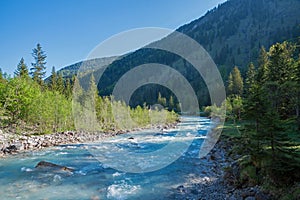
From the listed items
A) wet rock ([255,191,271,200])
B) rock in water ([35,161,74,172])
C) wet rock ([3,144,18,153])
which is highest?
wet rock ([255,191,271,200])

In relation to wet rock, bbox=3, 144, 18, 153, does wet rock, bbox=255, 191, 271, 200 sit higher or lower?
higher

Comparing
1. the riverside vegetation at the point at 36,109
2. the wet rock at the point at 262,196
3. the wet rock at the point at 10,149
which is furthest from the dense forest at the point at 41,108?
the wet rock at the point at 262,196

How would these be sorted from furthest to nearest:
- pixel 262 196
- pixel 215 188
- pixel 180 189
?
pixel 180 189, pixel 215 188, pixel 262 196

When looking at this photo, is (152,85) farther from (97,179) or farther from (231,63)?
(97,179)

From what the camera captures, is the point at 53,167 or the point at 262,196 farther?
the point at 53,167

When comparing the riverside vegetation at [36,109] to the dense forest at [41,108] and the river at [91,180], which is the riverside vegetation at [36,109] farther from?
the river at [91,180]

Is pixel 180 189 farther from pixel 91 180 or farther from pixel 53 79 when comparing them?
pixel 53 79

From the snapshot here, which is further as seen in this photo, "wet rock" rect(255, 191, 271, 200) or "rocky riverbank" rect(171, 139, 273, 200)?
"rocky riverbank" rect(171, 139, 273, 200)

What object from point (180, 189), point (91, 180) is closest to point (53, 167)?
point (91, 180)

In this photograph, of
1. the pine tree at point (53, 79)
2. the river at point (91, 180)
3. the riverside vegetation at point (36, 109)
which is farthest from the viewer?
the pine tree at point (53, 79)

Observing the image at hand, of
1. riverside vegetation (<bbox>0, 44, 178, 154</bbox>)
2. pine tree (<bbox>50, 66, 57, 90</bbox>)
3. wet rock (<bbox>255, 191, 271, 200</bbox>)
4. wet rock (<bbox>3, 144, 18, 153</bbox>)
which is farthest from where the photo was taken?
pine tree (<bbox>50, 66, 57, 90</bbox>)

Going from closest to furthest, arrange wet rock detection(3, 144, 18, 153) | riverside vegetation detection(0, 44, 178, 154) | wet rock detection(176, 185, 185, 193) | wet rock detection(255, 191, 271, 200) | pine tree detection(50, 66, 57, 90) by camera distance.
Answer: wet rock detection(255, 191, 271, 200), wet rock detection(176, 185, 185, 193), wet rock detection(3, 144, 18, 153), riverside vegetation detection(0, 44, 178, 154), pine tree detection(50, 66, 57, 90)

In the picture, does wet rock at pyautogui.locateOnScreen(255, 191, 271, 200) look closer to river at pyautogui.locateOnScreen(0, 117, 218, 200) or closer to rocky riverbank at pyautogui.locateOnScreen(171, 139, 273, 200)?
rocky riverbank at pyautogui.locateOnScreen(171, 139, 273, 200)

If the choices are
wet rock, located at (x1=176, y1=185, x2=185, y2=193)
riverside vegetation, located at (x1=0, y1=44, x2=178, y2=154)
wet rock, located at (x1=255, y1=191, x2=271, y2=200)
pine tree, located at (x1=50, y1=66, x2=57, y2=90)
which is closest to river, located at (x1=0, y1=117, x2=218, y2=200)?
wet rock, located at (x1=176, y1=185, x2=185, y2=193)
